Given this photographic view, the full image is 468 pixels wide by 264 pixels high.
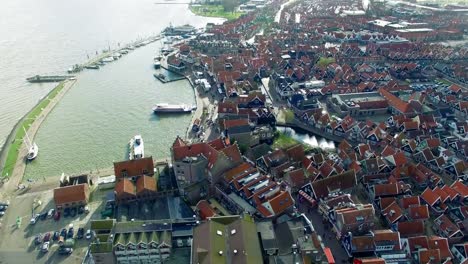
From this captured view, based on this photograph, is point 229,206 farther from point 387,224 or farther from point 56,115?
point 56,115

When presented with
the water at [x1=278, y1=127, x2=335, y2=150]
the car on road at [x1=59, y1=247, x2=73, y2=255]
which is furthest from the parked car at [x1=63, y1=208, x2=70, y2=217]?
the water at [x1=278, y1=127, x2=335, y2=150]

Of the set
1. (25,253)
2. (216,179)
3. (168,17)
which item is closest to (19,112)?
(25,253)

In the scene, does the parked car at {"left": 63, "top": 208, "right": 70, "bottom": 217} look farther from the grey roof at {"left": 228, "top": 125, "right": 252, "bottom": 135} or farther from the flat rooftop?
the flat rooftop


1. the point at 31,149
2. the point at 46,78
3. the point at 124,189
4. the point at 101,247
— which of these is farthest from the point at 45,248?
the point at 46,78

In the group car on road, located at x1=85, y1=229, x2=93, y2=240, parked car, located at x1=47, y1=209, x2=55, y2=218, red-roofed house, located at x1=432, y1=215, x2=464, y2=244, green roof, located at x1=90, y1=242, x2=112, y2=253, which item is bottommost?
red-roofed house, located at x1=432, y1=215, x2=464, y2=244

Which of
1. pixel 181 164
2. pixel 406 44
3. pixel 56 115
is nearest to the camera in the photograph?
pixel 181 164
